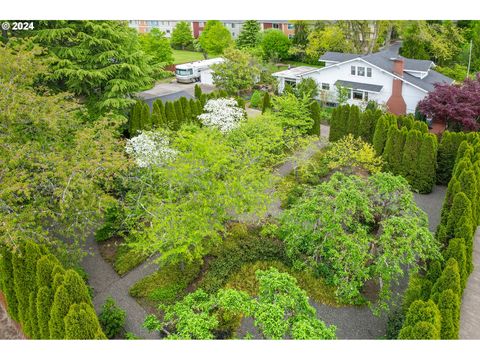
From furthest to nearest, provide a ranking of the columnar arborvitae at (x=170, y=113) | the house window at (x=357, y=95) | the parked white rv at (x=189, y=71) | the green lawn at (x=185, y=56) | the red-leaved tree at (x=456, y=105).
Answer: the green lawn at (x=185, y=56) < the parked white rv at (x=189, y=71) < the house window at (x=357, y=95) < the columnar arborvitae at (x=170, y=113) < the red-leaved tree at (x=456, y=105)

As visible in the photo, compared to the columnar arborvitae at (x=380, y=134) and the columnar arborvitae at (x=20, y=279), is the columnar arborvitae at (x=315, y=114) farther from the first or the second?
the columnar arborvitae at (x=20, y=279)

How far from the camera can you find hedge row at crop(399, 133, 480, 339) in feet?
34.2

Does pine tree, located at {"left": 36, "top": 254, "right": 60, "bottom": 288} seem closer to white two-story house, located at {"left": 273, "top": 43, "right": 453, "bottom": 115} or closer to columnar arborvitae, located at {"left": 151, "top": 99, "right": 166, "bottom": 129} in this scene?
columnar arborvitae, located at {"left": 151, "top": 99, "right": 166, "bottom": 129}

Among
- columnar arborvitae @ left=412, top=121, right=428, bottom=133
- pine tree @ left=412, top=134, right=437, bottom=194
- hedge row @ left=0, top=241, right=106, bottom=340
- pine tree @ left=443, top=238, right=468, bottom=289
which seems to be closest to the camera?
hedge row @ left=0, top=241, right=106, bottom=340

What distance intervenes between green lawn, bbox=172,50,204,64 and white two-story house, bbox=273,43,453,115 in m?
27.8

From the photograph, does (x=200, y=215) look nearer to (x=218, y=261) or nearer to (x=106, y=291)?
(x=218, y=261)

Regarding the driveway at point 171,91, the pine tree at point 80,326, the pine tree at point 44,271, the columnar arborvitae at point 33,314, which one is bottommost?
the columnar arborvitae at point 33,314

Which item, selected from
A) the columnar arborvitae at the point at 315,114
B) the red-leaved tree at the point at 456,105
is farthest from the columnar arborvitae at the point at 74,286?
the red-leaved tree at the point at 456,105

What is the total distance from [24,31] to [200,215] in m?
16.8

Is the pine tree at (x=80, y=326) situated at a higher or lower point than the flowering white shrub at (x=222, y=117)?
lower

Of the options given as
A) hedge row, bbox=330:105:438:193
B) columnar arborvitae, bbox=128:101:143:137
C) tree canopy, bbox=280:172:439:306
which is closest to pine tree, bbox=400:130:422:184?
hedge row, bbox=330:105:438:193

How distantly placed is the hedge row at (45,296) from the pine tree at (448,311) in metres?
8.99

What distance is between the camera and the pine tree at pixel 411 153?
21.6 meters

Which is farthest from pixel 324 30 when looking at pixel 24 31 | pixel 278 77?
pixel 24 31
